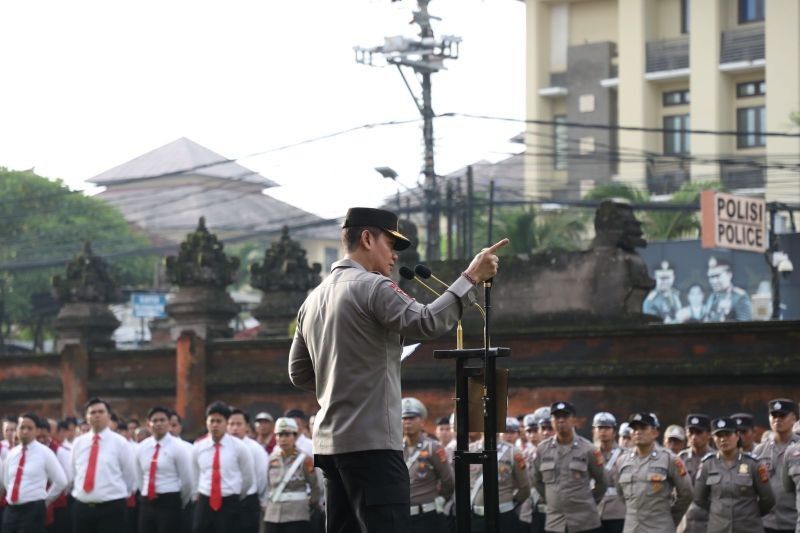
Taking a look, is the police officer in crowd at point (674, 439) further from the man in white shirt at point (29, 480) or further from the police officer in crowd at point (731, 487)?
the man in white shirt at point (29, 480)

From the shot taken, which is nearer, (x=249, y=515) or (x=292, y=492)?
(x=292, y=492)

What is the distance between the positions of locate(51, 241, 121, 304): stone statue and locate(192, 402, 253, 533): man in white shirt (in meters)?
11.2

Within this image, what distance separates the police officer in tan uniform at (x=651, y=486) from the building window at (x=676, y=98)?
169 feet

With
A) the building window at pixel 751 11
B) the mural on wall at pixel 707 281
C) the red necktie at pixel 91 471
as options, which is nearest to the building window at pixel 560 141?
the building window at pixel 751 11

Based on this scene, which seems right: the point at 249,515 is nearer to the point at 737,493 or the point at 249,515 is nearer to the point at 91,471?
the point at 91,471

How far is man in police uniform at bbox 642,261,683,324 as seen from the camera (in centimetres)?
4359

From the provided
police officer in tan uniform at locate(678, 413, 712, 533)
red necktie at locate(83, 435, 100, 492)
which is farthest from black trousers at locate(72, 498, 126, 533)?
police officer in tan uniform at locate(678, 413, 712, 533)

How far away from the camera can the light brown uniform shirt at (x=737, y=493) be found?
12.4m

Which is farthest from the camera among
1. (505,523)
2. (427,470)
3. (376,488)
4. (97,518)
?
(97,518)

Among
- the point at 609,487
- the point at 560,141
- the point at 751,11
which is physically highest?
the point at 751,11

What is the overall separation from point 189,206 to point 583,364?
6997 cm

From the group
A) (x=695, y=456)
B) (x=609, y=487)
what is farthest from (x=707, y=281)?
(x=609, y=487)

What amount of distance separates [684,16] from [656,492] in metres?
52.8

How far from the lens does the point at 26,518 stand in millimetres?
16172
